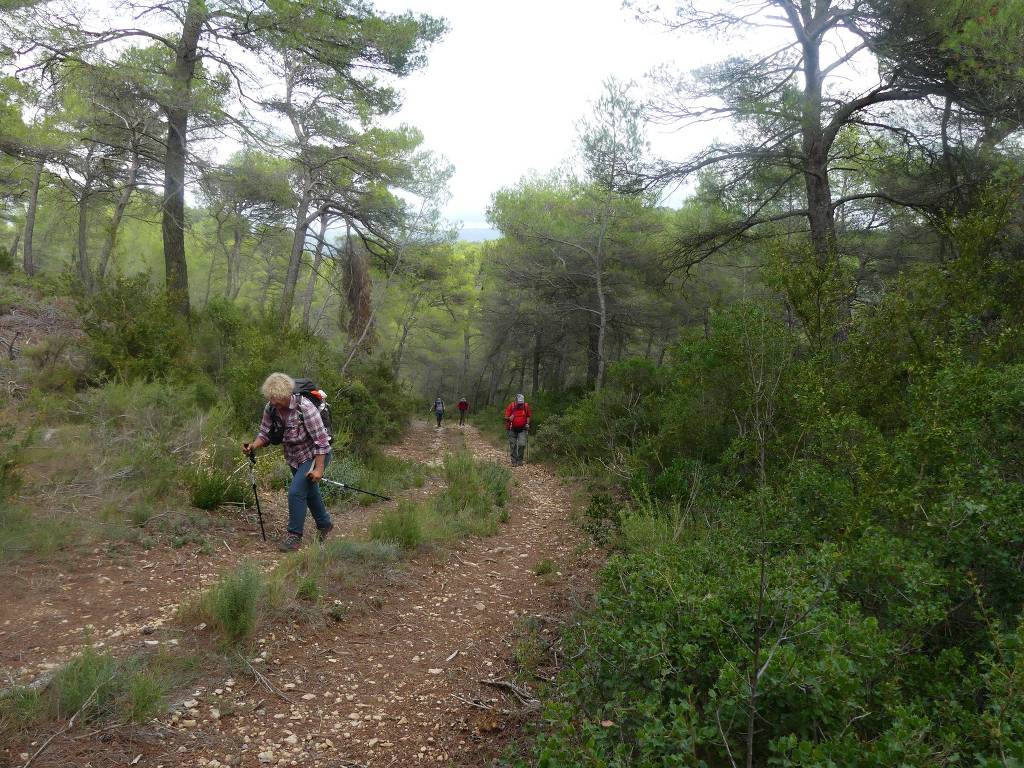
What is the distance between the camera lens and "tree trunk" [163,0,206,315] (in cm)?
986

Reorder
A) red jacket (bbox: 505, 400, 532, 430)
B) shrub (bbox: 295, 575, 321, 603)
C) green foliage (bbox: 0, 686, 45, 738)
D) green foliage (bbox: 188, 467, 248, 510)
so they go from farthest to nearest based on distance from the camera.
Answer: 1. red jacket (bbox: 505, 400, 532, 430)
2. green foliage (bbox: 188, 467, 248, 510)
3. shrub (bbox: 295, 575, 321, 603)
4. green foliage (bbox: 0, 686, 45, 738)

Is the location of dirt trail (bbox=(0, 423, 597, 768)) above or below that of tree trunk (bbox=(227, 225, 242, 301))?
below

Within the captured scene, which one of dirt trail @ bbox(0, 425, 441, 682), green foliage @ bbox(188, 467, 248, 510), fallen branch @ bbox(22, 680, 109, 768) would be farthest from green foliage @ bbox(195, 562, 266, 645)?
green foliage @ bbox(188, 467, 248, 510)

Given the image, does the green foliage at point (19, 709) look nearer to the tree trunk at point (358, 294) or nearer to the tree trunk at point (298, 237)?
the tree trunk at point (298, 237)

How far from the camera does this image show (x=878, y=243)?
11633mm

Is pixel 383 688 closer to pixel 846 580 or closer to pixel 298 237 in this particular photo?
pixel 846 580

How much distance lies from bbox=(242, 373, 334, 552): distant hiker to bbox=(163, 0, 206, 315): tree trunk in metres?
6.53

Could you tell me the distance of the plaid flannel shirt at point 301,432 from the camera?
5.22 metres

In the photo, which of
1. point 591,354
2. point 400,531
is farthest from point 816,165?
point 591,354

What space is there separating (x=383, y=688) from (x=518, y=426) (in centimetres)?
928

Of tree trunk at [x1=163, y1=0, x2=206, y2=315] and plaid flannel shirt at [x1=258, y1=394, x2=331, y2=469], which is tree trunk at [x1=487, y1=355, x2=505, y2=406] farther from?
plaid flannel shirt at [x1=258, y1=394, x2=331, y2=469]

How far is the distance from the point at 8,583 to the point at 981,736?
5.17 meters

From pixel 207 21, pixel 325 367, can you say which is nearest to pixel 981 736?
pixel 325 367

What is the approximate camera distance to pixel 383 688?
3.43m
